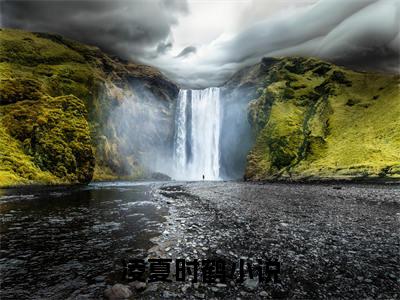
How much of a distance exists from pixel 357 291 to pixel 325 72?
178 metres

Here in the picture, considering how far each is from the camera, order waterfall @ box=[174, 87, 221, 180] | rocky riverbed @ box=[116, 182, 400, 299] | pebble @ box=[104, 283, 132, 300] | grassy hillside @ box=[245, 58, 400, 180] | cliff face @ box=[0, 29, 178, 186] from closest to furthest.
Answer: pebble @ box=[104, 283, 132, 300] < rocky riverbed @ box=[116, 182, 400, 299] < cliff face @ box=[0, 29, 178, 186] < grassy hillside @ box=[245, 58, 400, 180] < waterfall @ box=[174, 87, 221, 180]

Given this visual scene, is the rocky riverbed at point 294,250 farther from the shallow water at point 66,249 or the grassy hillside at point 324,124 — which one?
the grassy hillside at point 324,124

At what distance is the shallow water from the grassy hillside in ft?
225

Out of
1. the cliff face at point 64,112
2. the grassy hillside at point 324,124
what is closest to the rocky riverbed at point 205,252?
the cliff face at point 64,112

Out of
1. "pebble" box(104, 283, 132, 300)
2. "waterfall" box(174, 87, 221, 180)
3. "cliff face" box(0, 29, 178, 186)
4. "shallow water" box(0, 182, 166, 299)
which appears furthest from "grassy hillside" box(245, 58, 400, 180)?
"pebble" box(104, 283, 132, 300)

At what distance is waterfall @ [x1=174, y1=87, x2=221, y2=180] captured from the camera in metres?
163

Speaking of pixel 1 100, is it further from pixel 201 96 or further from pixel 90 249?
pixel 201 96

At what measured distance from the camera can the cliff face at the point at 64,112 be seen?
71.6m

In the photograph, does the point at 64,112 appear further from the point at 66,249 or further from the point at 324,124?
the point at 324,124

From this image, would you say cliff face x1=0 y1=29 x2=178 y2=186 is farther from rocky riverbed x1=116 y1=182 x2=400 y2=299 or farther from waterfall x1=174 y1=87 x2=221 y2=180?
rocky riverbed x1=116 y1=182 x2=400 y2=299

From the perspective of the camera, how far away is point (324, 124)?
403 ft

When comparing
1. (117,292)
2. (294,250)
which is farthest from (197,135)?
(117,292)

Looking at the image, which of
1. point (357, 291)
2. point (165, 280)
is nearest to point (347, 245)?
point (357, 291)

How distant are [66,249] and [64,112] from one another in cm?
7923
